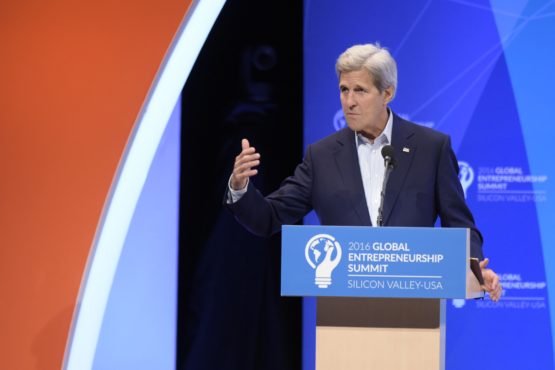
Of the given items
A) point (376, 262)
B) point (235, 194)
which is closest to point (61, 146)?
point (235, 194)

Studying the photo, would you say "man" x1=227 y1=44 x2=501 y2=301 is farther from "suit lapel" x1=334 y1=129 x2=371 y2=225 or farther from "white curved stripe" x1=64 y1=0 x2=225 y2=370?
"white curved stripe" x1=64 y1=0 x2=225 y2=370

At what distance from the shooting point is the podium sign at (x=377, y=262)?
228cm

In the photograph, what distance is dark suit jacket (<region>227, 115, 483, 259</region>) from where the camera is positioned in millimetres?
2895

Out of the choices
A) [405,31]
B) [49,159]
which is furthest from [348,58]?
[49,159]

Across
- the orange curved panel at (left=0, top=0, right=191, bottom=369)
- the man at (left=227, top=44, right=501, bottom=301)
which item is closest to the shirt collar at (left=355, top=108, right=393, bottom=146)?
the man at (left=227, top=44, right=501, bottom=301)

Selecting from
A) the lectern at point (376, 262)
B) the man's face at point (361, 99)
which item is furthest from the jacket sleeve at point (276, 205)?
the lectern at point (376, 262)

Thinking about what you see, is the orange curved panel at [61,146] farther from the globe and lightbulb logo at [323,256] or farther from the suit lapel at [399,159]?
the globe and lightbulb logo at [323,256]

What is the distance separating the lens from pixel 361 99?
9.57ft

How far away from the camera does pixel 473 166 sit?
165 inches

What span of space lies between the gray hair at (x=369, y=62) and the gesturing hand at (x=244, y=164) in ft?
1.57

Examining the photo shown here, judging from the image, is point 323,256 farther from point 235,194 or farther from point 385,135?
point 385,135

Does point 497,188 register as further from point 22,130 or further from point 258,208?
point 22,130

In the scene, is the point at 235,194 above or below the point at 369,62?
below

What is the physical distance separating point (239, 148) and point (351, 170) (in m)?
1.37
